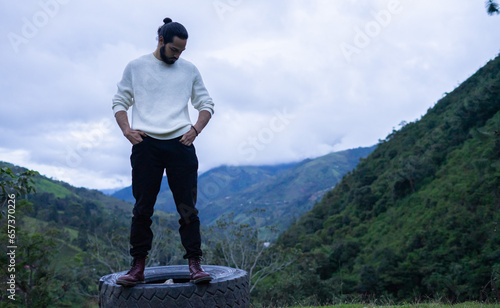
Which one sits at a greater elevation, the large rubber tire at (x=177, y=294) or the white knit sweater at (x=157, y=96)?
the white knit sweater at (x=157, y=96)

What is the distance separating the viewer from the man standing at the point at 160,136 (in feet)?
8.79

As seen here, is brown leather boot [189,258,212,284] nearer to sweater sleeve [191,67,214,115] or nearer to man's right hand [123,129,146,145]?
man's right hand [123,129,146,145]

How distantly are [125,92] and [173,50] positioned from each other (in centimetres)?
46

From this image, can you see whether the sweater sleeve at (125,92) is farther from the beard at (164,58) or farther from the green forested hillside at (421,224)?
the green forested hillside at (421,224)

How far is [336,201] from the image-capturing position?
52.8 meters

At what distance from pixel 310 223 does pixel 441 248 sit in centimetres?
2360

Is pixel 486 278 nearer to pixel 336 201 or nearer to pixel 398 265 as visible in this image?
pixel 398 265

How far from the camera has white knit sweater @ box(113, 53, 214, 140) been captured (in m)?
2.71

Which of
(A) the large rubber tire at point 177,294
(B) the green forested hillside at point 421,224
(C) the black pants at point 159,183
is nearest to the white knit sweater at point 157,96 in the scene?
(C) the black pants at point 159,183

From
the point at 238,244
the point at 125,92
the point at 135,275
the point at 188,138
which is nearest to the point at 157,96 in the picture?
the point at 125,92

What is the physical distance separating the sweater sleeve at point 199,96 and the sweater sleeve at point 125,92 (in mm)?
460

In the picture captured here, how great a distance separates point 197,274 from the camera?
8.71 feet

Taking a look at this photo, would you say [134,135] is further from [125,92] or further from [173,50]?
[173,50]

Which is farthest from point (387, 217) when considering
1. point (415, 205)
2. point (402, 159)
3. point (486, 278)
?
point (486, 278)
